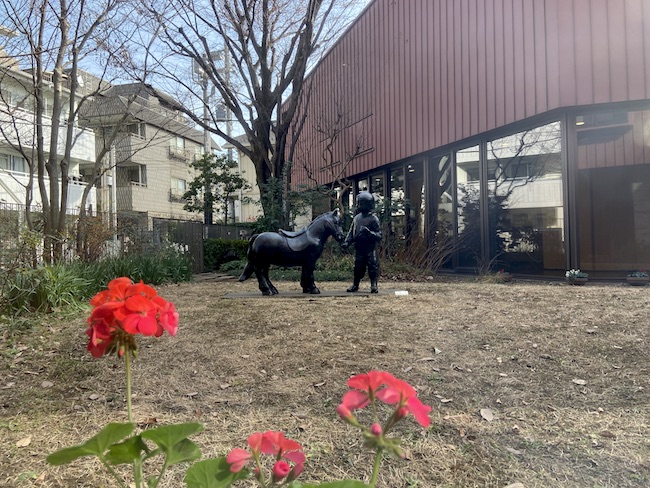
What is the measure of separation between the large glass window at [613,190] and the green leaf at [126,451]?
7893 mm

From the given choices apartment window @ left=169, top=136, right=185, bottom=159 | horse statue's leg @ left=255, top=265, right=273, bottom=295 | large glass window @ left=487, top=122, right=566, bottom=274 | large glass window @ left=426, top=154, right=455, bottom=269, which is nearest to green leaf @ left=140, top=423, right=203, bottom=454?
horse statue's leg @ left=255, top=265, right=273, bottom=295

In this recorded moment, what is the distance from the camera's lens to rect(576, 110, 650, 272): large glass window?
7.27 meters

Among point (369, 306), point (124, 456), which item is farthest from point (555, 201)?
point (124, 456)

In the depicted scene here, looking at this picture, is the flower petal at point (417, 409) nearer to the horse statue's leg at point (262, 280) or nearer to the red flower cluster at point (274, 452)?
the red flower cluster at point (274, 452)

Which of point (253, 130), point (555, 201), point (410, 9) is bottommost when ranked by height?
point (555, 201)

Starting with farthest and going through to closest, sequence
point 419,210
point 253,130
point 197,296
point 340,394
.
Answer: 1. point 253,130
2. point 419,210
3. point 197,296
4. point 340,394

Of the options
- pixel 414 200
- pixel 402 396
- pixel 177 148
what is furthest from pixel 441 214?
pixel 177 148

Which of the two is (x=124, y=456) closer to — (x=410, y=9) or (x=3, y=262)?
(x=3, y=262)

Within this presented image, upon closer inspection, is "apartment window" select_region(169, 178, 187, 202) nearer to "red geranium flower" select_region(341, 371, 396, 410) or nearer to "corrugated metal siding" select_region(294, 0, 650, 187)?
"corrugated metal siding" select_region(294, 0, 650, 187)

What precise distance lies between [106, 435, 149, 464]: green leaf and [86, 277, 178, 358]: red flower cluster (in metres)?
0.18

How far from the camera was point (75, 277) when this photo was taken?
17.6 feet

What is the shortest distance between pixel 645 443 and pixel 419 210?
9.02m

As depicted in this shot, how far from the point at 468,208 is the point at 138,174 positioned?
23.1 meters

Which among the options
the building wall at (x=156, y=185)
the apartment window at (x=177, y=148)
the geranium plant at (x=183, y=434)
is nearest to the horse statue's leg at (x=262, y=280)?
the geranium plant at (x=183, y=434)
